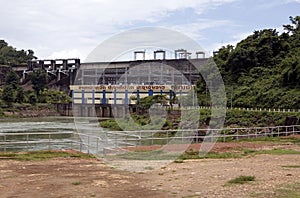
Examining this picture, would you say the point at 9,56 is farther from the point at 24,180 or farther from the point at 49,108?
the point at 24,180

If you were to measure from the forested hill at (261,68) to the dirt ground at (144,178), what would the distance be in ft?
132

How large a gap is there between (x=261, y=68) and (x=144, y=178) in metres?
54.5

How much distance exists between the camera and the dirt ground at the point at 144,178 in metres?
10.6

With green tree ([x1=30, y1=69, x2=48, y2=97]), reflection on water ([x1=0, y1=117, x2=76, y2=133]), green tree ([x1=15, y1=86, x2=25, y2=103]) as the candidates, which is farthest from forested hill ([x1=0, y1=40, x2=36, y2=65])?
reflection on water ([x1=0, y1=117, x2=76, y2=133])

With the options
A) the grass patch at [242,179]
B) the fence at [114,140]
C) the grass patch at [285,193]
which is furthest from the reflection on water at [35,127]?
the grass patch at [285,193]

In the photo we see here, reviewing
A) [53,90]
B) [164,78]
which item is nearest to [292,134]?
[164,78]

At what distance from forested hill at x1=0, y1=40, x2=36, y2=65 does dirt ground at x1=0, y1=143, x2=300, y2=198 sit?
12602 cm

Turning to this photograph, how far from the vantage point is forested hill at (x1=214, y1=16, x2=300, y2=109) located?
183 feet

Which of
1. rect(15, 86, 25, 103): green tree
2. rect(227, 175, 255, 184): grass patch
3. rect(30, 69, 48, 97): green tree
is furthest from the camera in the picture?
rect(30, 69, 48, 97): green tree

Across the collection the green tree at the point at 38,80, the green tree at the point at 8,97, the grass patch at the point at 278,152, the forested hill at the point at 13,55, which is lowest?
the grass patch at the point at 278,152

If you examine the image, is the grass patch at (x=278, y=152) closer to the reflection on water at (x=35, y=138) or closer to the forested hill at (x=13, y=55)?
the reflection on water at (x=35, y=138)

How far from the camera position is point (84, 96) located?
304 feet

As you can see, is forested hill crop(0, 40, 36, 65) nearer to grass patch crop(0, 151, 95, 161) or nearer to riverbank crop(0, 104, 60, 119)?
riverbank crop(0, 104, 60, 119)

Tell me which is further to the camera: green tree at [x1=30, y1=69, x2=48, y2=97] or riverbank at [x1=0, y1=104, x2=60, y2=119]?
green tree at [x1=30, y1=69, x2=48, y2=97]
